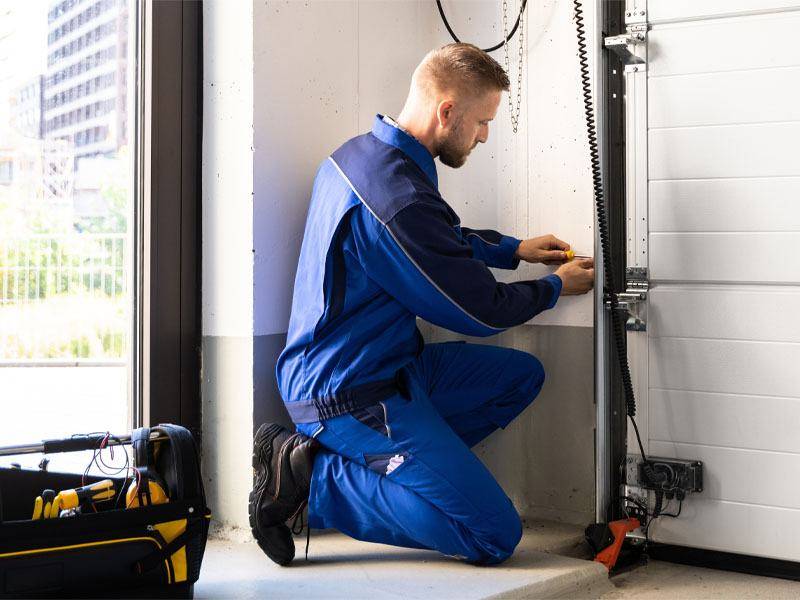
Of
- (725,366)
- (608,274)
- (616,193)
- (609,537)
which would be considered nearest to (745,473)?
(725,366)

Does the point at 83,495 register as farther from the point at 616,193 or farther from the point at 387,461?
the point at 616,193

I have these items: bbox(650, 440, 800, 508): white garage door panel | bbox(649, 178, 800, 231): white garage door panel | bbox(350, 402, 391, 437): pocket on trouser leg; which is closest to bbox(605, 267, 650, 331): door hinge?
bbox(649, 178, 800, 231): white garage door panel

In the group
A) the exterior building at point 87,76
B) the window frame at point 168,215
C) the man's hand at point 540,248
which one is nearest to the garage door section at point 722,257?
the man's hand at point 540,248

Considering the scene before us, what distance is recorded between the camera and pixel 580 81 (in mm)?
3049

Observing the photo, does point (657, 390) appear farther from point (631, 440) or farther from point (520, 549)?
point (520, 549)

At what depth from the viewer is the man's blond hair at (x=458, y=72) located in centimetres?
267

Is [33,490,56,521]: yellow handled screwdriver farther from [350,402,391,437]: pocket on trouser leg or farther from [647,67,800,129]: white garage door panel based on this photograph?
[647,67,800,129]: white garage door panel

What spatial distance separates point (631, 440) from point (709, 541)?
0.38m

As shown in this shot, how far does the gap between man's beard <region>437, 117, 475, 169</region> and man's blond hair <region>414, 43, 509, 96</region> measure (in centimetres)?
11

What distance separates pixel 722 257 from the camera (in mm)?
2717

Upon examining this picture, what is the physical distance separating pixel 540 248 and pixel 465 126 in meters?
0.55

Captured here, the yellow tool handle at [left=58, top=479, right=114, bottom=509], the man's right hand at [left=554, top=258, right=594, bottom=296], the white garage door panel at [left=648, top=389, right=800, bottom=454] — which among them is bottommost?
the yellow tool handle at [left=58, top=479, right=114, bottom=509]

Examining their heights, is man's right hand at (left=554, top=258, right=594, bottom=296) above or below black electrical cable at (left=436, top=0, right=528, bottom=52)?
below

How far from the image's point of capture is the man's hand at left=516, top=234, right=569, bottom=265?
3012 mm
